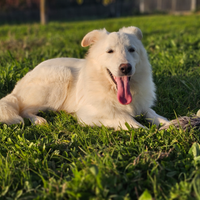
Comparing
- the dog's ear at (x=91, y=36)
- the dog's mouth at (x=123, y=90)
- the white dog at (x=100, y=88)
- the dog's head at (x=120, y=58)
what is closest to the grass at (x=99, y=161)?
the white dog at (x=100, y=88)

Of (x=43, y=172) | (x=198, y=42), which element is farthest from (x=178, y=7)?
(x=43, y=172)

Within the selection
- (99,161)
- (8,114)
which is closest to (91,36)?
(8,114)

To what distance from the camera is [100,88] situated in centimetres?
316

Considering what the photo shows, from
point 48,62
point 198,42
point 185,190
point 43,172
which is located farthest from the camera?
point 198,42

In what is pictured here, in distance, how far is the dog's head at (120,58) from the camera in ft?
9.32

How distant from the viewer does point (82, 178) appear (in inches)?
70.3

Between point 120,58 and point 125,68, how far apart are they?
0.55ft

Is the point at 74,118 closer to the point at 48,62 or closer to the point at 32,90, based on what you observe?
the point at 32,90

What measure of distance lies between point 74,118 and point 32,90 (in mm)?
870

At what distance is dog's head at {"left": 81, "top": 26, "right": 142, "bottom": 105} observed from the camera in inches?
112

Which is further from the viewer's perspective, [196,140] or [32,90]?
[32,90]

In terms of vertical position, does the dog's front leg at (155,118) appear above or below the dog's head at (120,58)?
below

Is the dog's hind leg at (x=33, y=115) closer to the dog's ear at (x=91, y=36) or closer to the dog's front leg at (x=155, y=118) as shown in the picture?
the dog's ear at (x=91, y=36)

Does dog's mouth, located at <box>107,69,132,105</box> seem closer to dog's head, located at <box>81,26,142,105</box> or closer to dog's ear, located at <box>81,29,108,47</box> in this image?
dog's head, located at <box>81,26,142,105</box>
